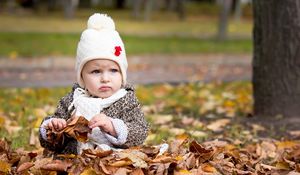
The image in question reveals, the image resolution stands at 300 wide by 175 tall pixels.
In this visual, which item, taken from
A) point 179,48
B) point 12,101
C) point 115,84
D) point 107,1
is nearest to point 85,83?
point 115,84

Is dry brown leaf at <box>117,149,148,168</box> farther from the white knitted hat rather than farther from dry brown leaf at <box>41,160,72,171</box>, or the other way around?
the white knitted hat

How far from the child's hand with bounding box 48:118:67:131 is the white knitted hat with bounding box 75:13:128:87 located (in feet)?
1.05

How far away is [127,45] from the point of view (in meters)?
17.0

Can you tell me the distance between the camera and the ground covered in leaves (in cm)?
333

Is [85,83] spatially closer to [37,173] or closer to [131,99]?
[131,99]

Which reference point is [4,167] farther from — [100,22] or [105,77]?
[100,22]

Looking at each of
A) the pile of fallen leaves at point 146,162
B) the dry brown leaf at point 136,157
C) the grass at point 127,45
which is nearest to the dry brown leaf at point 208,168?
the pile of fallen leaves at point 146,162

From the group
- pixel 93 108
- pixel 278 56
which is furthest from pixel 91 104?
pixel 278 56

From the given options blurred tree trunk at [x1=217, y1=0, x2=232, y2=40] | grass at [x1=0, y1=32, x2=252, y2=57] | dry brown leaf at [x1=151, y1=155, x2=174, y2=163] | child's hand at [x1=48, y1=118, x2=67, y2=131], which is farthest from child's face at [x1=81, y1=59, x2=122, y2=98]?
blurred tree trunk at [x1=217, y1=0, x2=232, y2=40]

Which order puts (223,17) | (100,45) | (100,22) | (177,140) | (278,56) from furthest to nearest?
(223,17) → (278,56) → (177,140) → (100,22) → (100,45)

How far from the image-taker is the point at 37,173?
11.0ft

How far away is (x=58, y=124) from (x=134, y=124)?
419 mm

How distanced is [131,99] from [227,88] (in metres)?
6.29

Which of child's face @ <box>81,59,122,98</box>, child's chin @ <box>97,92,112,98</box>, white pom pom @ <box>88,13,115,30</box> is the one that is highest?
white pom pom @ <box>88,13,115,30</box>
